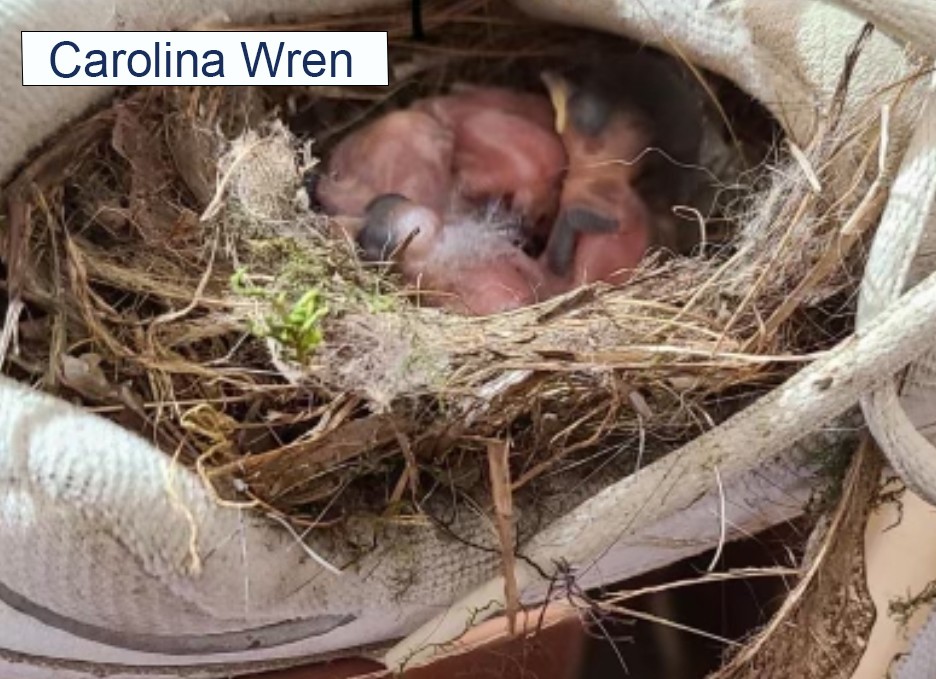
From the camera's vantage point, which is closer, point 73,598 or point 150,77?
point 73,598

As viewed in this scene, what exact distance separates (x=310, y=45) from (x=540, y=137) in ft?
0.72

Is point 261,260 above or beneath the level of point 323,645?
above

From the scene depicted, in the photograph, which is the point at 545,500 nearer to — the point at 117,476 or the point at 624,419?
the point at 624,419

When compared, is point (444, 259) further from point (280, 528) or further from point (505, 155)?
point (280, 528)

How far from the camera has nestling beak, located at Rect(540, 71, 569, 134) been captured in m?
1.00

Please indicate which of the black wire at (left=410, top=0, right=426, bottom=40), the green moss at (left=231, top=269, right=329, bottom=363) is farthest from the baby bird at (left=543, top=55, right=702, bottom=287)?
the green moss at (left=231, top=269, right=329, bottom=363)

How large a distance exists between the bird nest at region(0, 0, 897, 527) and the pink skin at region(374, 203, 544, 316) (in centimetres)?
3

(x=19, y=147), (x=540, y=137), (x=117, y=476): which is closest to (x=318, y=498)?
(x=117, y=476)

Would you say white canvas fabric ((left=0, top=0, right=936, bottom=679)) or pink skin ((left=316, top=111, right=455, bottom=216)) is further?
pink skin ((left=316, top=111, right=455, bottom=216))

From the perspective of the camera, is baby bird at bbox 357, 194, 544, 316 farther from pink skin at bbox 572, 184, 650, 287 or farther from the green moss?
the green moss

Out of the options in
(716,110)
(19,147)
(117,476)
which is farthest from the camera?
(716,110)

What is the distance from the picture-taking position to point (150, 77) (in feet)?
2.71

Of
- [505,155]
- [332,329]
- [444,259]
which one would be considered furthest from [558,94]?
[332,329]

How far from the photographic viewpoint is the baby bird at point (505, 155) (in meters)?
0.98
